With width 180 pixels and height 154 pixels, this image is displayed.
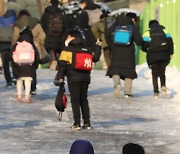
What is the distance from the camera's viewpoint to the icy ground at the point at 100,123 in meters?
9.77

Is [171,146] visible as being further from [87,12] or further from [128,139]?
[87,12]

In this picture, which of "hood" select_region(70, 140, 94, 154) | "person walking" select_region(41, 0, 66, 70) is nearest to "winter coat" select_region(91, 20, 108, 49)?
"person walking" select_region(41, 0, 66, 70)

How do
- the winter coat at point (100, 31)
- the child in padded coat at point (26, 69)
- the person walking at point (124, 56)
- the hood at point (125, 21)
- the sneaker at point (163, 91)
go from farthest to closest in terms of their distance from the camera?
the winter coat at point (100, 31) → the sneaker at point (163, 91) → the hood at point (125, 21) → the person walking at point (124, 56) → the child in padded coat at point (26, 69)

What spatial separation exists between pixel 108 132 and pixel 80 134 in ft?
1.55

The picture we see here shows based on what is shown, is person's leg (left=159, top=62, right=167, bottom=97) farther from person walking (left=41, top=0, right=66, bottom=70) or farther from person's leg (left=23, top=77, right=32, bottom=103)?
person walking (left=41, top=0, right=66, bottom=70)

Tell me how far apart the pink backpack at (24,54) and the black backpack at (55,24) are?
15.1 ft

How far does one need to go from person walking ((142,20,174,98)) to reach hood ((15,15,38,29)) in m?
2.68

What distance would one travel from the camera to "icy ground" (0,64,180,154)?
385 inches

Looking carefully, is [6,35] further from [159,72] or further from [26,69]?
[159,72]

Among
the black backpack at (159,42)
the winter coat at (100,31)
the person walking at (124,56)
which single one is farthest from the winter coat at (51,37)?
the black backpack at (159,42)

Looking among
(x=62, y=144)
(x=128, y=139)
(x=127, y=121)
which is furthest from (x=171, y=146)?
(x=127, y=121)

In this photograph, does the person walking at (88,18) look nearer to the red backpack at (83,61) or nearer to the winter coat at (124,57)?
the winter coat at (124,57)

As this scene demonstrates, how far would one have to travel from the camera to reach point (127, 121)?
12227mm

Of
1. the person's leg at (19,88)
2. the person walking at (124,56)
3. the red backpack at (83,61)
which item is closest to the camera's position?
the red backpack at (83,61)
